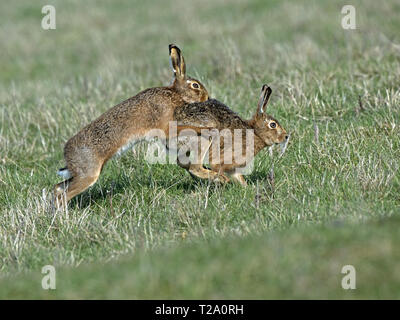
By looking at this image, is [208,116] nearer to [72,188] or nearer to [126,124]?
[126,124]

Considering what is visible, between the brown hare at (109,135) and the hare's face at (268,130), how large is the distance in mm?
874

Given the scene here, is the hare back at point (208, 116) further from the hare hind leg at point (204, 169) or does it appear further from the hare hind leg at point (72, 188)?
the hare hind leg at point (72, 188)

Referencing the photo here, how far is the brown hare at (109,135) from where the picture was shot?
725cm

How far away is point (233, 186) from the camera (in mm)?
7293

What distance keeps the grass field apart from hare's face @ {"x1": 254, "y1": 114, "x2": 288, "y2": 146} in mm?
356

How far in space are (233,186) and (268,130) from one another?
2.34ft

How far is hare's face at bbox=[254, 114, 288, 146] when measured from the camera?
24.5 ft

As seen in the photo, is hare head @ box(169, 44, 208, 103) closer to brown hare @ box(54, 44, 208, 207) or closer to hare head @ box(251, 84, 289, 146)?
brown hare @ box(54, 44, 208, 207)

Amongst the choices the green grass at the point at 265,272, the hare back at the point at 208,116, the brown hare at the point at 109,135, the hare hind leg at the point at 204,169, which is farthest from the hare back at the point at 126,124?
the green grass at the point at 265,272

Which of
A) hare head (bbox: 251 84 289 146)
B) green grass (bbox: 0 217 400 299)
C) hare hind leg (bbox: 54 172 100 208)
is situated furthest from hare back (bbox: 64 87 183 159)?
green grass (bbox: 0 217 400 299)

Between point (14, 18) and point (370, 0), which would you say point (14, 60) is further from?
point (370, 0)
